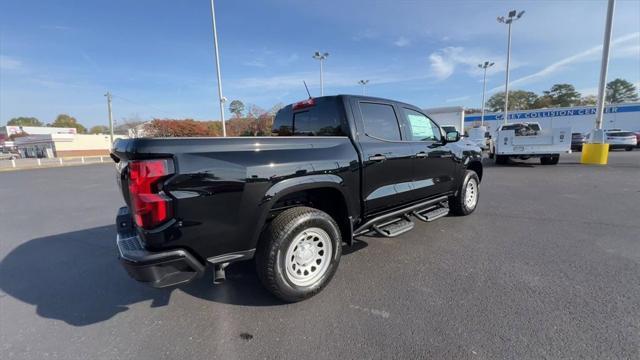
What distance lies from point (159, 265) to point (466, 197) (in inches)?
194

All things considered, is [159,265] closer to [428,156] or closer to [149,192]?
[149,192]

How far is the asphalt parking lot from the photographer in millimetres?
2172

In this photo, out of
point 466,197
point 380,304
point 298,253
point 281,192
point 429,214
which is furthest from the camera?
point 466,197

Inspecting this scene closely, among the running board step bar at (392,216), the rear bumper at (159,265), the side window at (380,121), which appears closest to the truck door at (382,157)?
the side window at (380,121)

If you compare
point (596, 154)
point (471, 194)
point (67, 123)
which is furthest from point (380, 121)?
point (67, 123)

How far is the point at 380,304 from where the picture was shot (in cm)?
269

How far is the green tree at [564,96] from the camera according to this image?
64.8m

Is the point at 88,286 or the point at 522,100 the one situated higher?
the point at 522,100

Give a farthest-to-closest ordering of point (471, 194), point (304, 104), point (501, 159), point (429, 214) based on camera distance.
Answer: point (501, 159), point (471, 194), point (429, 214), point (304, 104)

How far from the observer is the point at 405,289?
2.92m

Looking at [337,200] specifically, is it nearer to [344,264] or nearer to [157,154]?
[344,264]

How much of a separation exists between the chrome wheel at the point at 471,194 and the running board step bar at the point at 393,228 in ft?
7.12

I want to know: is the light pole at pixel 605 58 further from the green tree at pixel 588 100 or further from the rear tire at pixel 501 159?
the green tree at pixel 588 100

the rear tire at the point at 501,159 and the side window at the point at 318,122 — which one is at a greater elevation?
the side window at the point at 318,122
